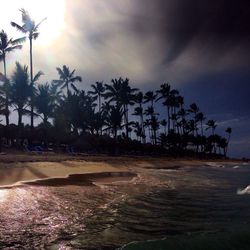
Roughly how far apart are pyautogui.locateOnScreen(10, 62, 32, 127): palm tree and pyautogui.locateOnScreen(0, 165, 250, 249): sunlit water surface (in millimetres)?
33826

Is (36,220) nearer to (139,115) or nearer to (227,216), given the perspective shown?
(227,216)

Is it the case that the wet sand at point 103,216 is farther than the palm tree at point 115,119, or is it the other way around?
the palm tree at point 115,119

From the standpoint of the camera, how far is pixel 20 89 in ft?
155

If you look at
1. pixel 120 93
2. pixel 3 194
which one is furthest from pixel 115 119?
pixel 3 194

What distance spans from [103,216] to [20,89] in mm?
39230

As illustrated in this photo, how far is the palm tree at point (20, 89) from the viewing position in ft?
155

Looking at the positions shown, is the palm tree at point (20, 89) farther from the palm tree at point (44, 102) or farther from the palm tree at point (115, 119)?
the palm tree at point (115, 119)

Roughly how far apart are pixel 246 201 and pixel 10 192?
26.1 ft

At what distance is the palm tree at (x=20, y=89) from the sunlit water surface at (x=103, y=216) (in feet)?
111

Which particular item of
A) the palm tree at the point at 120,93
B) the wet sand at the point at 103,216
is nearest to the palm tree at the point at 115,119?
the palm tree at the point at 120,93

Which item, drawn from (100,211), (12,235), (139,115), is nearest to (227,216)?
(100,211)

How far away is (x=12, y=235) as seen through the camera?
7809 mm

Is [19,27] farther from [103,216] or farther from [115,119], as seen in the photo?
[103,216]

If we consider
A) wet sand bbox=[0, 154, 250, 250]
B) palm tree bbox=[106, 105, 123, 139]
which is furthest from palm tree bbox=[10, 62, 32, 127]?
wet sand bbox=[0, 154, 250, 250]
